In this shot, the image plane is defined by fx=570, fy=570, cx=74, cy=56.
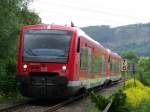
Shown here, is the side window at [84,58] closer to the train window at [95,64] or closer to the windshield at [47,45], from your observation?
the windshield at [47,45]

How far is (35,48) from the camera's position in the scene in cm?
2244

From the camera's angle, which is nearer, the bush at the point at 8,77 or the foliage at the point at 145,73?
the bush at the point at 8,77

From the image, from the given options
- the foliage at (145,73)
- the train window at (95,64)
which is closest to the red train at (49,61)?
the train window at (95,64)

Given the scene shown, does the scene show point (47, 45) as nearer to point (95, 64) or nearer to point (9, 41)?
point (9, 41)

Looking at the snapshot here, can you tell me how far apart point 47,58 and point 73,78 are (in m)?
1.29

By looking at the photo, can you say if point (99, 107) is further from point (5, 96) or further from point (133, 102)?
point (5, 96)

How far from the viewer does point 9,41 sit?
2705cm

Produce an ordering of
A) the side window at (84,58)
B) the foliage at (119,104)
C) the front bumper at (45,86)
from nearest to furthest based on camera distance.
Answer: the foliage at (119,104)
the front bumper at (45,86)
the side window at (84,58)

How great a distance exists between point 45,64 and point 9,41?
545 cm

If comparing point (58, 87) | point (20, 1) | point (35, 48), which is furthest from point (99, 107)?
point (20, 1)

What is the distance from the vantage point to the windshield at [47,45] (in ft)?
72.7

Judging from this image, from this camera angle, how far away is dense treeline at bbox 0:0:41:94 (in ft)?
83.7

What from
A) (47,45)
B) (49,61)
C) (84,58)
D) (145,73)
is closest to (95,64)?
(84,58)

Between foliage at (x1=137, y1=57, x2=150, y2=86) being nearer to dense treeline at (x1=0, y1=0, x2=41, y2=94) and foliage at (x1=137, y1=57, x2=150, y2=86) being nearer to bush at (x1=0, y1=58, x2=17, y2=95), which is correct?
dense treeline at (x1=0, y1=0, x2=41, y2=94)
